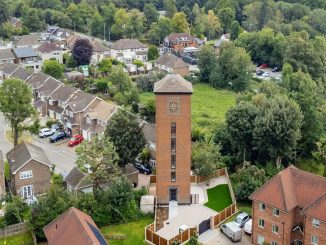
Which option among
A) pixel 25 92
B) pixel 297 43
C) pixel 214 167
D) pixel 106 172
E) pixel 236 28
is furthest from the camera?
pixel 236 28

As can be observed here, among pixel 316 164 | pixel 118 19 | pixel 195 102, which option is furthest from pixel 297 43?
pixel 118 19

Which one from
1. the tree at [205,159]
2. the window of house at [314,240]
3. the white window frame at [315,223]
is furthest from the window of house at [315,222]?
the tree at [205,159]

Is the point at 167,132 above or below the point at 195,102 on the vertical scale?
above

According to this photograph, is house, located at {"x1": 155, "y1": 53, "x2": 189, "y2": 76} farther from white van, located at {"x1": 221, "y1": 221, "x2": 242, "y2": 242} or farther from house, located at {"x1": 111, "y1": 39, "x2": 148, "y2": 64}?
white van, located at {"x1": 221, "y1": 221, "x2": 242, "y2": 242}

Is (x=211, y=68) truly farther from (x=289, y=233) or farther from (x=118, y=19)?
(x=289, y=233)

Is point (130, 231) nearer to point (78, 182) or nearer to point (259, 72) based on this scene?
point (78, 182)

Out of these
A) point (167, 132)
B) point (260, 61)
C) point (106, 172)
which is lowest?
point (260, 61)

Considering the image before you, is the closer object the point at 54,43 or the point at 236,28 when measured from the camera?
the point at 54,43
